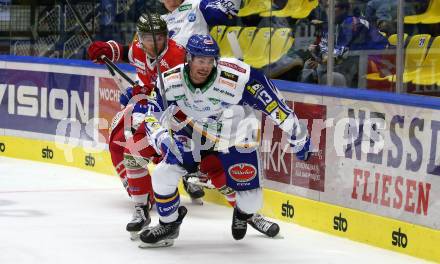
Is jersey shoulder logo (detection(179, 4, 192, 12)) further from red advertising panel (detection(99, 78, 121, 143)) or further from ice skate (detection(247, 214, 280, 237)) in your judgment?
ice skate (detection(247, 214, 280, 237))

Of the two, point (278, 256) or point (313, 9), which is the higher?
point (313, 9)

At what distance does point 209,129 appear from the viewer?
5.60 meters

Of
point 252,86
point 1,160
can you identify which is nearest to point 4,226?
point 252,86

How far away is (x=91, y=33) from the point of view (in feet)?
27.9

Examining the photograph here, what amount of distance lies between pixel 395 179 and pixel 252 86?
0.88 meters

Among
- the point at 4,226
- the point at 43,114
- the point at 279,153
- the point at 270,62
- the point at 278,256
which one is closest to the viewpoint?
the point at 278,256

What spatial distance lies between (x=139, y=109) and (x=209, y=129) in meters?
0.71

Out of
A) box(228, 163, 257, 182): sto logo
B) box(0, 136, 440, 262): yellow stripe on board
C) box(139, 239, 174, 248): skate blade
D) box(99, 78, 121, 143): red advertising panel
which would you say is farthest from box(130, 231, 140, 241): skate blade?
box(99, 78, 121, 143): red advertising panel

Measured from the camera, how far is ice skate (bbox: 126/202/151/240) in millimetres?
5664

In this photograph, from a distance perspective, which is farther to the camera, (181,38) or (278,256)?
(181,38)

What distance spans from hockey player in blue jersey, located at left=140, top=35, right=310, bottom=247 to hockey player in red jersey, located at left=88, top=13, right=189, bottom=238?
327 mm

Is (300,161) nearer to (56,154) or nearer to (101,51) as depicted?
(101,51)

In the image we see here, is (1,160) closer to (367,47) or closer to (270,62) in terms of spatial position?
(270,62)

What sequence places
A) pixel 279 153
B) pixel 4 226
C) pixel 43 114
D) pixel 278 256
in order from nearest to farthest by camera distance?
pixel 278 256, pixel 4 226, pixel 279 153, pixel 43 114
